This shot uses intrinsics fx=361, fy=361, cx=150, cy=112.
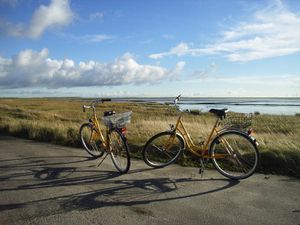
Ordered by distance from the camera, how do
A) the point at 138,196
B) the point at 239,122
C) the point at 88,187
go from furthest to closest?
the point at 239,122, the point at 88,187, the point at 138,196

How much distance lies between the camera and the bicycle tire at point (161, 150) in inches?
284

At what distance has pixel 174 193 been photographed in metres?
5.50

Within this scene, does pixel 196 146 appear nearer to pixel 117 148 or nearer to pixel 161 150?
pixel 161 150

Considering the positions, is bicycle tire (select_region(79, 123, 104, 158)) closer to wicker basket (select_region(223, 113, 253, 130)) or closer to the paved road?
the paved road

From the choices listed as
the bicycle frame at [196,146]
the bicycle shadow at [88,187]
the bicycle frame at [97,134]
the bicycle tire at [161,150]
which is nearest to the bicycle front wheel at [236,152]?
the bicycle frame at [196,146]

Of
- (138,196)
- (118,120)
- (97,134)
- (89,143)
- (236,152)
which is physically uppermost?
(118,120)

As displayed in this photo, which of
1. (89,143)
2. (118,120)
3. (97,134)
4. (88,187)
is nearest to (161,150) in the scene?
(118,120)

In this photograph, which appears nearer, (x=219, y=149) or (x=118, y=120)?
(x=219, y=149)

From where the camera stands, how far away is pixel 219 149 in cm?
682

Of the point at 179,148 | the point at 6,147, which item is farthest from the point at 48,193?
the point at 6,147

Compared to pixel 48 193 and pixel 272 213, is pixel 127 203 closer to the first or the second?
pixel 48 193

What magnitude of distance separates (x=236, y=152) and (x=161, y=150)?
1.54 meters

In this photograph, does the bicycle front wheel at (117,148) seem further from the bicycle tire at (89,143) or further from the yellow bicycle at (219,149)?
the bicycle tire at (89,143)

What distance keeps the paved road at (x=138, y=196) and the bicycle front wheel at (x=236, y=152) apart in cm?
21
